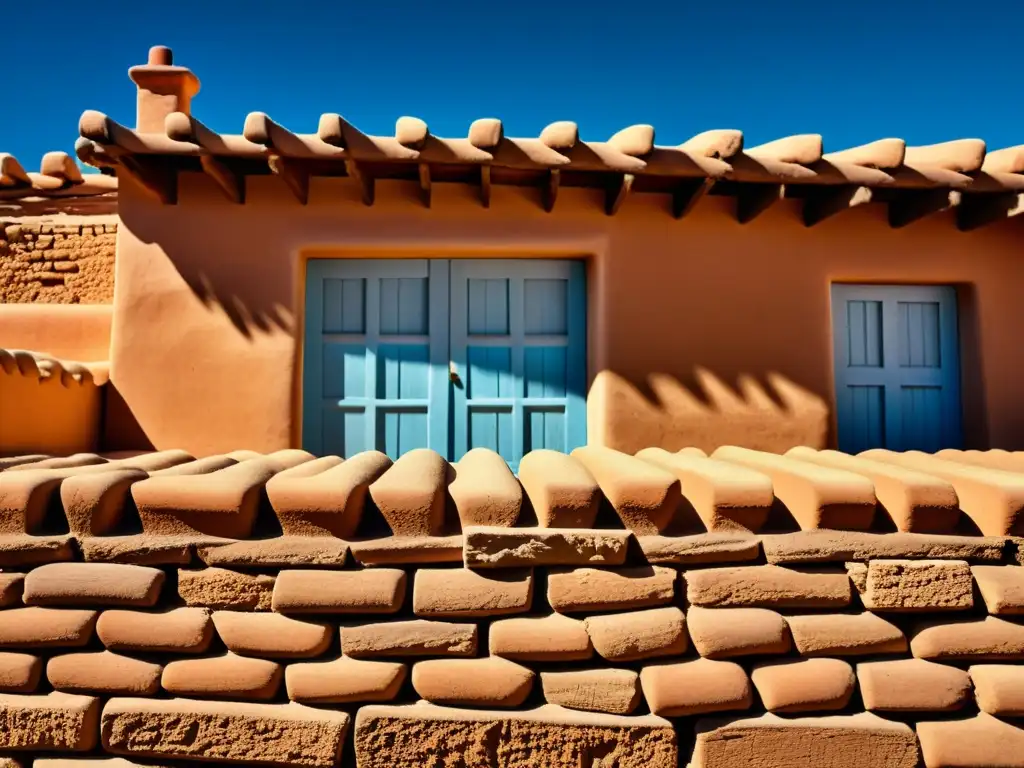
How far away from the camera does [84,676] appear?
6.07ft

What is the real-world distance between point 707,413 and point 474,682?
2837mm

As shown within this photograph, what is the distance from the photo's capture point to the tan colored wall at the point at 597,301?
4074mm

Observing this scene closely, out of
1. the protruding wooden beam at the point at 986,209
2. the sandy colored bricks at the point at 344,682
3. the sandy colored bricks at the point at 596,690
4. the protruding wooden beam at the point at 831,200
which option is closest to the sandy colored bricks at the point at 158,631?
the sandy colored bricks at the point at 344,682

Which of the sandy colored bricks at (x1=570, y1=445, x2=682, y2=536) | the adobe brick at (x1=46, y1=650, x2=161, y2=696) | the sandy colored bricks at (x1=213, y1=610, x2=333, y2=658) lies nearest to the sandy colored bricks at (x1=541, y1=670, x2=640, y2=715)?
the sandy colored bricks at (x1=570, y1=445, x2=682, y2=536)

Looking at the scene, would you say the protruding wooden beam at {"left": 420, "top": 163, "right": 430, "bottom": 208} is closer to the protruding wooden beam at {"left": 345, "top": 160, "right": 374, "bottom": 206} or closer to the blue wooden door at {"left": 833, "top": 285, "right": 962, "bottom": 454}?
the protruding wooden beam at {"left": 345, "top": 160, "right": 374, "bottom": 206}

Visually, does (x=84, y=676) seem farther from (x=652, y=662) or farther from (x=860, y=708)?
(x=860, y=708)

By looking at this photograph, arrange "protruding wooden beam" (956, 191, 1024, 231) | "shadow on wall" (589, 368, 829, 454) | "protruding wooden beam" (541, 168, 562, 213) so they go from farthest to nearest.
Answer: "shadow on wall" (589, 368, 829, 454) < "protruding wooden beam" (956, 191, 1024, 231) < "protruding wooden beam" (541, 168, 562, 213)

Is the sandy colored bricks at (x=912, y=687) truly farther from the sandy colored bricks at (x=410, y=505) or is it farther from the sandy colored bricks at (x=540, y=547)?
the sandy colored bricks at (x=410, y=505)

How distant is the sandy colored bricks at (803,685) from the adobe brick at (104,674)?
175 centimetres

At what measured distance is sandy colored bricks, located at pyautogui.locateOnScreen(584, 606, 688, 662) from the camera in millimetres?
1789

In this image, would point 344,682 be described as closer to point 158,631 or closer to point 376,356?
point 158,631

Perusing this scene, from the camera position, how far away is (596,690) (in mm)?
1791

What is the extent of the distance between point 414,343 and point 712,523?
2739 millimetres

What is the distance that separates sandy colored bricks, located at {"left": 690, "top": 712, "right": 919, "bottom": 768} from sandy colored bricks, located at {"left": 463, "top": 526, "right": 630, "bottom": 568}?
55 cm
